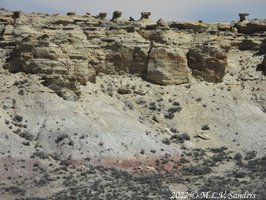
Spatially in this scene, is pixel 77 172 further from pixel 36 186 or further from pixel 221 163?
pixel 221 163

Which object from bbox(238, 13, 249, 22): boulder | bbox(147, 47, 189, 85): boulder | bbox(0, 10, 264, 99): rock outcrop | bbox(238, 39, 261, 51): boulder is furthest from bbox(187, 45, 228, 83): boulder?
bbox(238, 13, 249, 22): boulder

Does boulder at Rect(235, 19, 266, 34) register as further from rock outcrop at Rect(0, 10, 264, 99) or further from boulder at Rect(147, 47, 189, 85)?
boulder at Rect(147, 47, 189, 85)

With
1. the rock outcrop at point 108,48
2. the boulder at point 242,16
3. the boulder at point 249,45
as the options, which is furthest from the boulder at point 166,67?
the boulder at point 242,16

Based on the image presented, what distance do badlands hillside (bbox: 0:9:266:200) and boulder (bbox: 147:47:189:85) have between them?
0.08 m

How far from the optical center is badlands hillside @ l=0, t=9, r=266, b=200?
3291 centimetres

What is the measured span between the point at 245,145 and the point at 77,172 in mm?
14338

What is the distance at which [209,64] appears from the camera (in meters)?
49.9

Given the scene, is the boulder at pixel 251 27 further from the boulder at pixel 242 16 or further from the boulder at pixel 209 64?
the boulder at pixel 209 64

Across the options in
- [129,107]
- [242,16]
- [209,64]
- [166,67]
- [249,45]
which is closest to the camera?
[129,107]

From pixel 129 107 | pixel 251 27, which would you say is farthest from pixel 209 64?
pixel 129 107

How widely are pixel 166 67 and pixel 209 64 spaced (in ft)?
13.0

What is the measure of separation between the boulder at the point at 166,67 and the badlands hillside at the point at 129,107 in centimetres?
8

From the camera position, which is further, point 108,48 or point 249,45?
point 249,45

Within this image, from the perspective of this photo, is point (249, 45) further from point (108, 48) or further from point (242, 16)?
point (108, 48)
